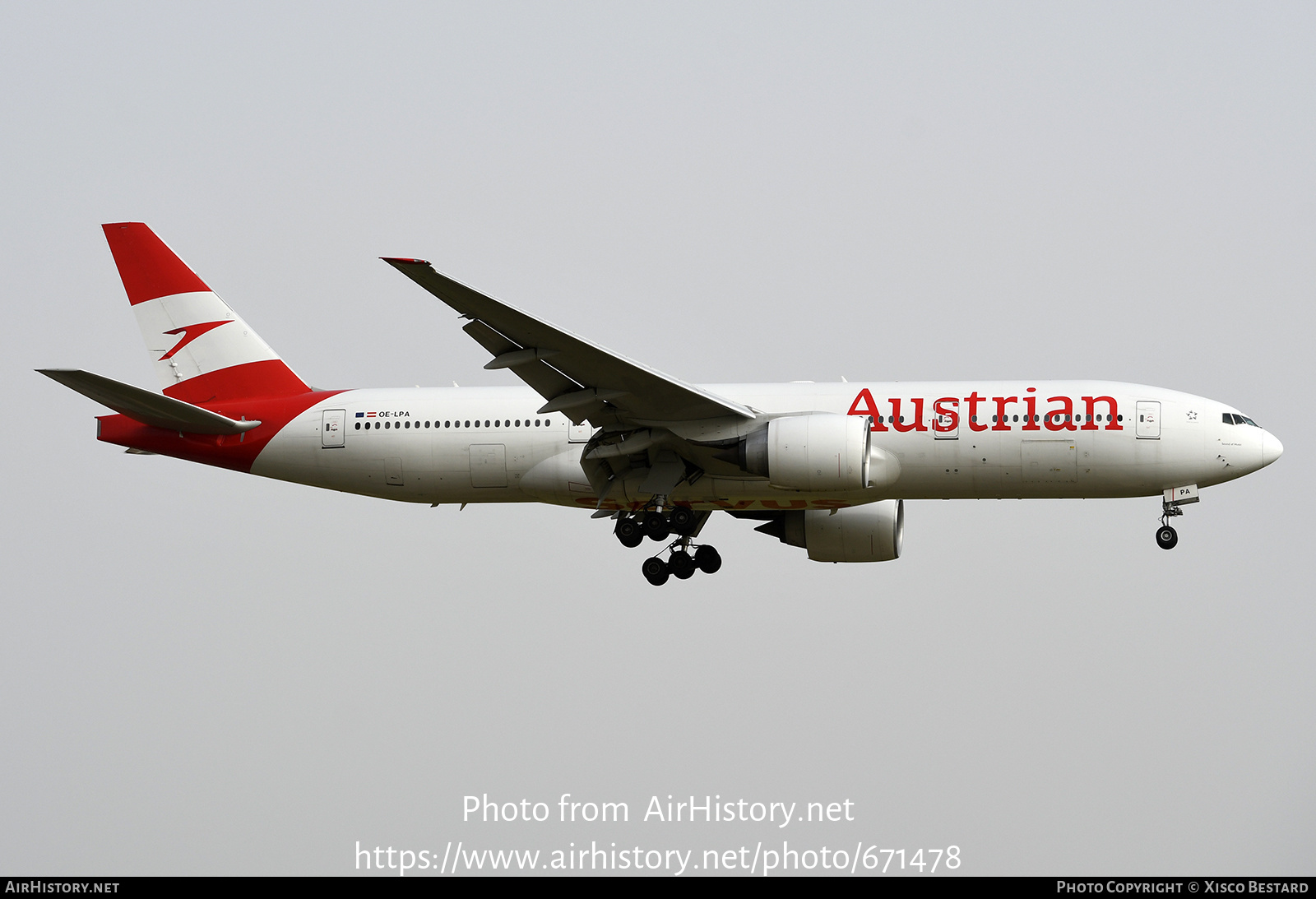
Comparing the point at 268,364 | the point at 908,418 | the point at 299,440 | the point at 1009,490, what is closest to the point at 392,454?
the point at 299,440

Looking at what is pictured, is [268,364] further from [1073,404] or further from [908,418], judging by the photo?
[1073,404]

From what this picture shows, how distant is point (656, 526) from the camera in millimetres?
29188

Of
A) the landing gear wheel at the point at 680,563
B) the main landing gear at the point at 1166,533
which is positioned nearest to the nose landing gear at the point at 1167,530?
the main landing gear at the point at 1166,533

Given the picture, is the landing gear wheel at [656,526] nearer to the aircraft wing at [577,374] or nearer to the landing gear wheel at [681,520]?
the landing gear wheel at [681,520]

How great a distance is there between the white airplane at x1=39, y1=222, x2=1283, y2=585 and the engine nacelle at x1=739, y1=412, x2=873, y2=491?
0.11 ft

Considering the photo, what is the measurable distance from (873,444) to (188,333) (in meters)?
15.3

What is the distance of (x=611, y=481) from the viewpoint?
28.6 metres

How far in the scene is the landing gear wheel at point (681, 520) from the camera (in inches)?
1133

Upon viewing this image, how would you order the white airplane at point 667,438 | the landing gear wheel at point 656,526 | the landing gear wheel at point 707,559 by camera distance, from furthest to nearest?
the landing gear wheel at point 707,559 < the landing gear wheel at point 656,526 < the white airplane at point 667,438

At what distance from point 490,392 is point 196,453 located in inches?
251

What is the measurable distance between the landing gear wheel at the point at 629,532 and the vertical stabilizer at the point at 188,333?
7596 mm

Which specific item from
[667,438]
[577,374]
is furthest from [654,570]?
[577,374]

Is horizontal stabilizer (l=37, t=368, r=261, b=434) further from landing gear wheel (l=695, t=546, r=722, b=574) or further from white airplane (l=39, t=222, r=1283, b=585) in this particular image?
landing gear wheel (l=695, t=546, r=722, b=574)

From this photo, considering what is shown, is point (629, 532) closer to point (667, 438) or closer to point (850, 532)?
point (667, 438)
